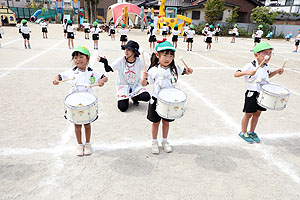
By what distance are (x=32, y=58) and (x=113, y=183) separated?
898 centimetres

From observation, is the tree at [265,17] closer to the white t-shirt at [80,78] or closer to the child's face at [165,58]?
the child's face at [165,58]

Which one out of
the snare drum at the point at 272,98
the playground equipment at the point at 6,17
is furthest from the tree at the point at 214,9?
the snare drum at the point at 272,98

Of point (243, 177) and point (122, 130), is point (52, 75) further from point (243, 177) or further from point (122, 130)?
point (243, 177)

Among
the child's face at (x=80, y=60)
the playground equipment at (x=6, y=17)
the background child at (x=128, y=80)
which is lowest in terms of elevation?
the background child at (x=128, y=80)

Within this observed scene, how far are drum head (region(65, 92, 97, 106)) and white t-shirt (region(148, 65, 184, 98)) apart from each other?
2.80ft

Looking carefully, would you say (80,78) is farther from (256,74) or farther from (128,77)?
(256,74)

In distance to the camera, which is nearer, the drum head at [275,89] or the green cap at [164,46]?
the green cap at [164,46]

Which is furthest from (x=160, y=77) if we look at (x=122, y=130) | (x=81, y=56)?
(x=122, y=130)

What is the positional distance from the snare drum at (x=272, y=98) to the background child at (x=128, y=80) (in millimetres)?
2441

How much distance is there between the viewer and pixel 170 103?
2684mm

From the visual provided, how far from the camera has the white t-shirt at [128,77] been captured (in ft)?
15.5

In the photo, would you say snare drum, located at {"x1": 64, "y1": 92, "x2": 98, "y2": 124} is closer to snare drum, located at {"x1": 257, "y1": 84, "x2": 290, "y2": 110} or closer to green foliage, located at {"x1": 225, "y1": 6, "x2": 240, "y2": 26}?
snare drum, located at {"x1": 257, "y1": 84, "x2": 290, "y2": 110}

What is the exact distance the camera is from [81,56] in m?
2.93

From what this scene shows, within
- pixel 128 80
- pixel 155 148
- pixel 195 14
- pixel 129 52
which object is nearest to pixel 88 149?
pixel 155 148
